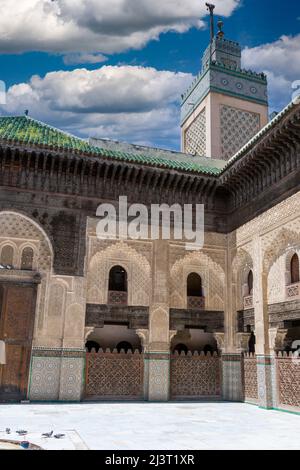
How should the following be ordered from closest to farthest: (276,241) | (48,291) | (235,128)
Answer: (276,241) → (48,291) → (235,128)

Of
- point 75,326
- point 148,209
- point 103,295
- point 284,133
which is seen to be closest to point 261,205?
point 284,133

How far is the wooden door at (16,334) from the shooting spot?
9016mm

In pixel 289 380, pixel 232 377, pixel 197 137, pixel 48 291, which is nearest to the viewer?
pixel 289 380

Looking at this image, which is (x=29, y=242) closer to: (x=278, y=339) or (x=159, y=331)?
(x=159, y=331)

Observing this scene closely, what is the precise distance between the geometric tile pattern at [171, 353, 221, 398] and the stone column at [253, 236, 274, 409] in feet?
4.87

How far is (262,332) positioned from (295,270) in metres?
1.52

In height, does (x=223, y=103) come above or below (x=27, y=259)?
above

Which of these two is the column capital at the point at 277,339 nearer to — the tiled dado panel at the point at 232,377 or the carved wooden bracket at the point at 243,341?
the carved wooden bracket at the point at 243,341

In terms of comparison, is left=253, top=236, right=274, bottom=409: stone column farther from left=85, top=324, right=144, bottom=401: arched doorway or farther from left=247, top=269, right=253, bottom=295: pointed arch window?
left=85, top=324, right=144, bottom=401: arched doorway

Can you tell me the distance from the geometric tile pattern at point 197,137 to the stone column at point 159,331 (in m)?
4.76

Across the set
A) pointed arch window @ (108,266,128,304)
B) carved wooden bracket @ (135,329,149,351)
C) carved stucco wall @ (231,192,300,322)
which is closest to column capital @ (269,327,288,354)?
carved stucco wall @ (231,192,300,322)

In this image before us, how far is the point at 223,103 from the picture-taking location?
46.1ft

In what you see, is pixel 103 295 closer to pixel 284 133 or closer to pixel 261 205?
pixel 261 205

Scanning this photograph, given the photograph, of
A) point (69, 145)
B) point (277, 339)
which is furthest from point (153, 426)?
point (69, 145)
